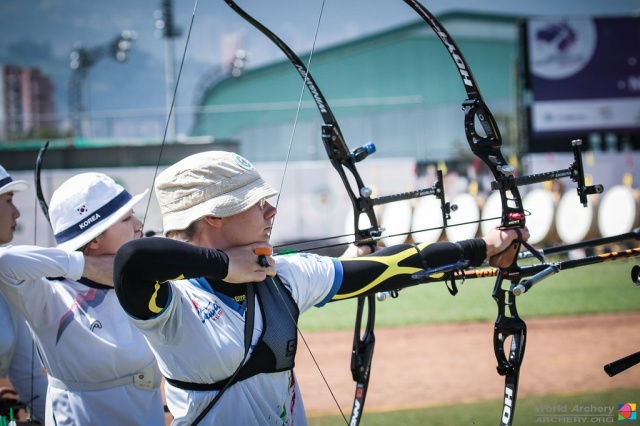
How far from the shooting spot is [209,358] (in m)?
2.08

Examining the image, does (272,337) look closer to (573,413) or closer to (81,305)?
(81,305)

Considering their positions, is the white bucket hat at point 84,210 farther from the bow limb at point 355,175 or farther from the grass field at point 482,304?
the grass field at point 482,304

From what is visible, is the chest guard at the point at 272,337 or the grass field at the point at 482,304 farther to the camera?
the grass field at the point at 482,304

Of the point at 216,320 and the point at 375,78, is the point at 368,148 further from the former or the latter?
the point at 375,78

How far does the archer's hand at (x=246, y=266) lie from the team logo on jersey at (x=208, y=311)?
113 mm

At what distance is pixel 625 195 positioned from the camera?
16.0 metres

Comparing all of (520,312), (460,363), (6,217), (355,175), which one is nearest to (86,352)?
(6,217)

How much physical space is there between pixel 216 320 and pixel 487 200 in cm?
1580

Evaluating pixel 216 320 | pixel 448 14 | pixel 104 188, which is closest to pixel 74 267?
pixel 104 188

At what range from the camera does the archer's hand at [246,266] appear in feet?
6.72

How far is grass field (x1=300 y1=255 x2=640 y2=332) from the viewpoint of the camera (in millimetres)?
10070

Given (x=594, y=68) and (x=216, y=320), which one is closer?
(x=216, y=320)

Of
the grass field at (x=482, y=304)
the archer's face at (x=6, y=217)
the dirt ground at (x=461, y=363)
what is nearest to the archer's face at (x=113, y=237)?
the archer's face at (x=6, y=217)

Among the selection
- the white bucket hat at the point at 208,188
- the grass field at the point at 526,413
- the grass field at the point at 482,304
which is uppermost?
the white bucket hat at the point at 208,188
